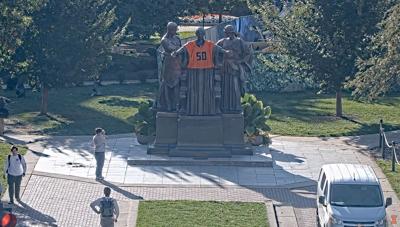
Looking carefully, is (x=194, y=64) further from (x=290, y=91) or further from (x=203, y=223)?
(x=290, y=91)

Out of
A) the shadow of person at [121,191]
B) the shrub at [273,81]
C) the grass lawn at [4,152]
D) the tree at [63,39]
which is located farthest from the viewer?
the shrub at [273,81]

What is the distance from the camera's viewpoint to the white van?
70.8 feet

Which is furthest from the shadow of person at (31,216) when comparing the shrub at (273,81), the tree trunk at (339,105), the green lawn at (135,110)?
the shrub at (273,81)

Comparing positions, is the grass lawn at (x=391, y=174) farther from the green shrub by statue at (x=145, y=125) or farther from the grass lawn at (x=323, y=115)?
the green shrub by statue at (x=145, y=125)

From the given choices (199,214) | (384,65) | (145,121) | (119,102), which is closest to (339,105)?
(384,65)

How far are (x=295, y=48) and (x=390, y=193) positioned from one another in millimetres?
11549

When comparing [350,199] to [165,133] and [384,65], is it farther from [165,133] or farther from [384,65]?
[384,65]

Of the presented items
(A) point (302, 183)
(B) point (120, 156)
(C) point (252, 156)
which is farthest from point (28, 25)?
(A) point (302, 183)

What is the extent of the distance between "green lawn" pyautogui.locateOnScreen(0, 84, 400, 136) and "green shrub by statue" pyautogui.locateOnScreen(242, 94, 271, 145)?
3.00 metres

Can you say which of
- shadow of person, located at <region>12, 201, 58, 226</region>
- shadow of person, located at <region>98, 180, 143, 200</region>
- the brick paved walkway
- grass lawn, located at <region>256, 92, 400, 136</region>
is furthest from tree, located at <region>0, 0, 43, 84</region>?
shadow of person, located at <region>12, 201, 58, 226</region>

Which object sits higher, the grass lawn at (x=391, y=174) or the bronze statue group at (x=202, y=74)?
the bronze statue group at (x=202, y=74)

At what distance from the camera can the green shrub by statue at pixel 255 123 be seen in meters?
31.8

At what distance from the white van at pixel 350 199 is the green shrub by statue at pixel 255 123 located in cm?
868

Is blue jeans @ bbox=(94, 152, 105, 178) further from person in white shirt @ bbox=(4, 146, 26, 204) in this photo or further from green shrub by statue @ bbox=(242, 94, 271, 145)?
green shrub by statue @ bbox=(242, 94, 271, 145)
